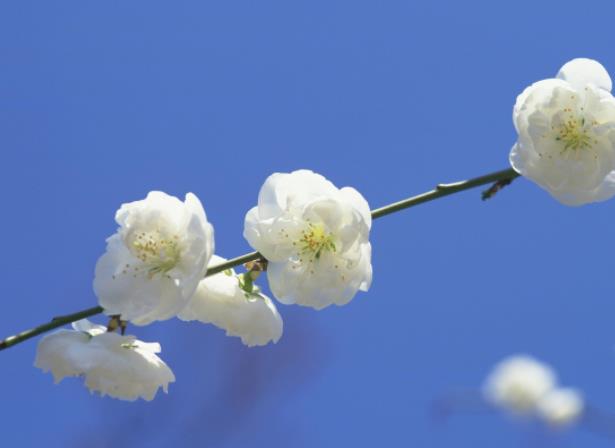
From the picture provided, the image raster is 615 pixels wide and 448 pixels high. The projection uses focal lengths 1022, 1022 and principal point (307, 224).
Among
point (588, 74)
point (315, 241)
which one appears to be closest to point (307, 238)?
point (315, 241)

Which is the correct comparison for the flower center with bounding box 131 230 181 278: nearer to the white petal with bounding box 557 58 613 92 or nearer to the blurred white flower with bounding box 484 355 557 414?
the white petal with bounding box 557 58 613 92

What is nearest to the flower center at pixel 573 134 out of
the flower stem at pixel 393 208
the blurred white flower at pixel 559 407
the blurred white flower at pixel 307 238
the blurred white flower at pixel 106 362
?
the flower stem at pixel 393 208

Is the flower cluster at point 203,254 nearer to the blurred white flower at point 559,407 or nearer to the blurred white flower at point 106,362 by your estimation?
the blurred white flower at point 106,362

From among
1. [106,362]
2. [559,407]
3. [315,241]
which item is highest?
[315,241]

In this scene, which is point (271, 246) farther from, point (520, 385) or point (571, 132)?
point (520, 385)

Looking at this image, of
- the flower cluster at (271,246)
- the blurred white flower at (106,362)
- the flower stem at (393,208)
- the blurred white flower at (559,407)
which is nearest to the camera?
the flower stem at (393,208)
